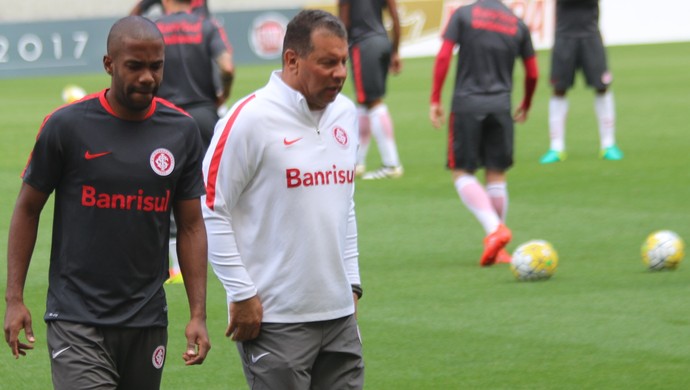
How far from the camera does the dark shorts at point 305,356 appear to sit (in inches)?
191

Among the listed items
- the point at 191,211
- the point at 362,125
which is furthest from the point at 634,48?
the point at 191,211

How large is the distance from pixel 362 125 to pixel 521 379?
8499 mm

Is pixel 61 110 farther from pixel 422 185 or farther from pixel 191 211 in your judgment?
pixel 422 185

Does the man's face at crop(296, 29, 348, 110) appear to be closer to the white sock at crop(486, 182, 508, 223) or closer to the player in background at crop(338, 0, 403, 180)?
the white sock at crop(486, 182, 508, 223)

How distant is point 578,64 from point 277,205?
11725mm

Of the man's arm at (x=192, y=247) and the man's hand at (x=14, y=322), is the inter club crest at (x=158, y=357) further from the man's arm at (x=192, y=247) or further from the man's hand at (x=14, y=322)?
the man's hand at (x=14, y=322)

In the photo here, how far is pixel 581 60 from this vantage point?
16.0 m

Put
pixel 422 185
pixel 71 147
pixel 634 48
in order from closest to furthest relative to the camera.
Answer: pixel 71 147 → pixel 422 185 → pixel 634 48

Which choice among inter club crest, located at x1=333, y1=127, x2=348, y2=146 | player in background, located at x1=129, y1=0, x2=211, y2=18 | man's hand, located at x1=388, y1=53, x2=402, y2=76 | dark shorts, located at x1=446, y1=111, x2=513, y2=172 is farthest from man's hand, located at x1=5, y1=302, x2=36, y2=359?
man's hand, located at x1=388, y1=53, x2=402, y2=76

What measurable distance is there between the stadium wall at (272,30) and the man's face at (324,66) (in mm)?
26707

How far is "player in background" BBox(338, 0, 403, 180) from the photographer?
15070mm

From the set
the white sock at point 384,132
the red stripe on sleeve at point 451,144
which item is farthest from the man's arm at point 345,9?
the red stripe on sleeve at point 451,144

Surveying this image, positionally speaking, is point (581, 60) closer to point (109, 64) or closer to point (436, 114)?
point (436, 114)

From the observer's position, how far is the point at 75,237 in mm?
4883
